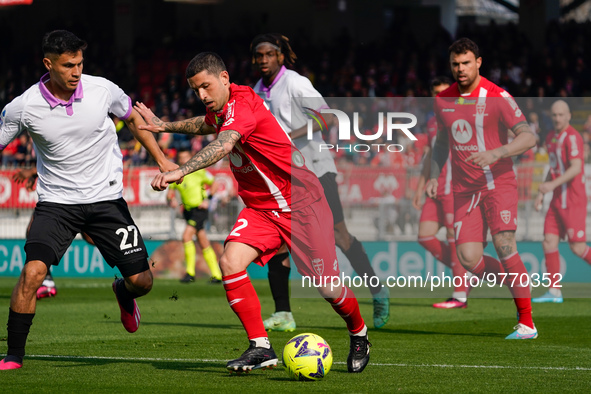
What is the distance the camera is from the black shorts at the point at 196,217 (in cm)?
1405

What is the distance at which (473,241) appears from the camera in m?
8.05

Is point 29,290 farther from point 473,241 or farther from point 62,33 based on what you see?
point 473,241

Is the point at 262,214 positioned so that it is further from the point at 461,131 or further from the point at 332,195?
the point at 461,131

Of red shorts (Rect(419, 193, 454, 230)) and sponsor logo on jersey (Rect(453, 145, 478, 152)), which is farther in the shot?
red shorts (Rect(419, 193, 454, 230))

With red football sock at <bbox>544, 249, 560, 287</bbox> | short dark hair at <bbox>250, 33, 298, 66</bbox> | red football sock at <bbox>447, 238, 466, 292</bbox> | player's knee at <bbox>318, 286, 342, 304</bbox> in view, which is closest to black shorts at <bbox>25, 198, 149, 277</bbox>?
player's knee at <bbox>318, 286, 342, 304</bbox>

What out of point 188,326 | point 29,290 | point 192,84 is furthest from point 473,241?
point 29,290

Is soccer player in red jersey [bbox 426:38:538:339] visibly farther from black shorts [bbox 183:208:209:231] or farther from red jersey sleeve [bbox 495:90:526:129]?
black shorts [bbox 183:208:209:231]

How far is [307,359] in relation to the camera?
5.52 meters

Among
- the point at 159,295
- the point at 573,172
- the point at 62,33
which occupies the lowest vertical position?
the point at 159,295

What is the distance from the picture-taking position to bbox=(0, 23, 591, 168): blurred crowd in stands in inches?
906

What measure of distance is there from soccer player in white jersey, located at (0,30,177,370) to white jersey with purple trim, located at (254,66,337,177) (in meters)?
2.15

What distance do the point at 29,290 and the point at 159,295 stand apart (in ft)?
21.9

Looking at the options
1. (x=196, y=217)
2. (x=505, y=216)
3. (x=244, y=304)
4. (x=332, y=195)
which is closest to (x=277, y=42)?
(x=332, y=195)

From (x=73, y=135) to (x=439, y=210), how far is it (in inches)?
200
